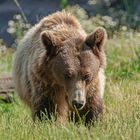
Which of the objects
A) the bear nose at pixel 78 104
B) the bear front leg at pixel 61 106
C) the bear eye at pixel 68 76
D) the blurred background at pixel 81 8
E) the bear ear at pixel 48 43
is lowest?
the blurred background at pixel 81 8

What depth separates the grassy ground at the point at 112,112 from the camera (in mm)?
5527

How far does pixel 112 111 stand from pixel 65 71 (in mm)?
1028

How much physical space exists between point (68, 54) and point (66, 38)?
8.9 inches

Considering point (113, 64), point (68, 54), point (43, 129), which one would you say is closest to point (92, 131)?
point (43, 129)

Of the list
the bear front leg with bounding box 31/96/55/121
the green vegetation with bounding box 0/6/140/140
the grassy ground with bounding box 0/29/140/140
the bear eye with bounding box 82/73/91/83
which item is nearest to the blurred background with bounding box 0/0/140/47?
the green vegetation with bounding box 0/6/140/140

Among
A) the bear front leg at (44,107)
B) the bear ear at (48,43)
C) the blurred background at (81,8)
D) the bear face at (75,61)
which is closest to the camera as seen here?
the bear face at (75,61)

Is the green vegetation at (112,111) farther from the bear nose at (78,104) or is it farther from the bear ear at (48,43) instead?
the bear ear at (48,43)

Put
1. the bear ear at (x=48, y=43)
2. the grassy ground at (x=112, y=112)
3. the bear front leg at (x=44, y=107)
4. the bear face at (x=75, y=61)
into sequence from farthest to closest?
1. the bear front leg at (x=44, y=107)
2. the bear ear at (x=48, y=43)
3. the bear face at (x=75, y=61)
4. the grassy ground at (x=112, y=112)

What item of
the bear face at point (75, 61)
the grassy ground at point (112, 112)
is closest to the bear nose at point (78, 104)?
the bear face at point (75, 61)

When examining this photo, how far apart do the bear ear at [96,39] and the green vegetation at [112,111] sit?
630 mm

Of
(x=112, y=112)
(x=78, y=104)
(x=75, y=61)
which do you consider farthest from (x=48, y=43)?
(x=112, y=112)

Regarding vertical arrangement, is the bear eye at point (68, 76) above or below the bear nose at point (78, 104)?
above

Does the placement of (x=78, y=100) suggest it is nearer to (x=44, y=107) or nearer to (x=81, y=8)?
A: (x=44, y=107)

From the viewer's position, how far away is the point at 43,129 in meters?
5.91
